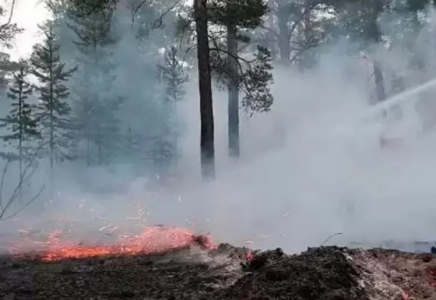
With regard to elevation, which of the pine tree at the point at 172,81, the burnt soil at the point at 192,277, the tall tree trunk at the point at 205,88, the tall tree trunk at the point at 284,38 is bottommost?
the burnt soil at the point at 192,277

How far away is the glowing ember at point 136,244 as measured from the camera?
9328 millimetres

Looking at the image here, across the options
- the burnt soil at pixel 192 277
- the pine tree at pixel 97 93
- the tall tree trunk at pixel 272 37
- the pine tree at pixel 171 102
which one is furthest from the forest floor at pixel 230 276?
the tall tree trunk at pixel 272 37

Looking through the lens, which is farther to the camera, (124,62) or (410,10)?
(124,62)

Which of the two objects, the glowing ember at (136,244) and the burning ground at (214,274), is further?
the glowing ember at (136,244)

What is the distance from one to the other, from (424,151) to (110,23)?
1600 cm

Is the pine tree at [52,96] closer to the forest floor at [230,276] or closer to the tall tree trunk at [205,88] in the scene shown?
the tall tree trunk at [205,88]

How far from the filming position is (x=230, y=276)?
7.05 m

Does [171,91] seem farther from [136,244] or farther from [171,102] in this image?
[136,244]

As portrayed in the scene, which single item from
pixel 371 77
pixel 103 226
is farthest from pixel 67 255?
pixel 371 77

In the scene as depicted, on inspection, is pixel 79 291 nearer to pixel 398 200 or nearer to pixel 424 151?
pixel 398 200

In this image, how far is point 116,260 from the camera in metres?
8.60

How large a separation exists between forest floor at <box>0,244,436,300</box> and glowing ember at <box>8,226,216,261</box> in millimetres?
494

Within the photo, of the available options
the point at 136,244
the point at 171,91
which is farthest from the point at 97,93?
the point at 136,244

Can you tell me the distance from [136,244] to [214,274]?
3163 mm
